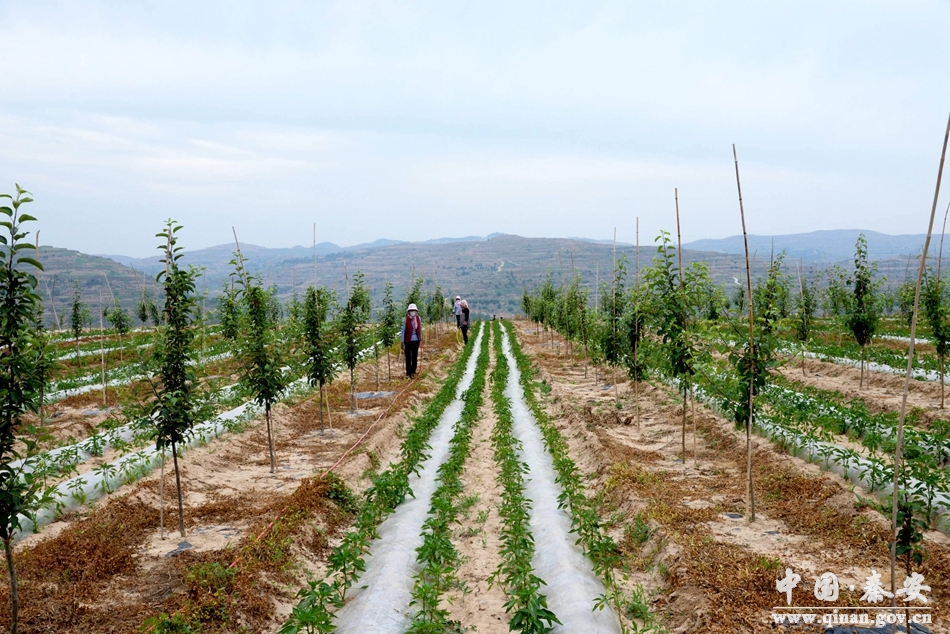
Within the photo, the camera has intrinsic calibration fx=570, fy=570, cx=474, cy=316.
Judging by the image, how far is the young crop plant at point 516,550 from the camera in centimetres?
507

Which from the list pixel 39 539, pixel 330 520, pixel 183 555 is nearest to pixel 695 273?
pixel 330 520

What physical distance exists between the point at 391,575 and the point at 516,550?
56.7 inches

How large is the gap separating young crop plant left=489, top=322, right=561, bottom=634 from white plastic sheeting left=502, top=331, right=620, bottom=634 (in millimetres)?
137

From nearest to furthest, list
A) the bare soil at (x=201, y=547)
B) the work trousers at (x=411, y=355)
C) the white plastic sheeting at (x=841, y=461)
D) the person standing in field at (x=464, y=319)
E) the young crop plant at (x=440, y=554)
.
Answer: the young crop plant at (x=440, y=554) < the bare soil at (x=201, y=547) < the white plastic sheeting at (x=841, y=461) < the work trousers at (x=411, y=355) < the person standing in field at (x=464, y=319)

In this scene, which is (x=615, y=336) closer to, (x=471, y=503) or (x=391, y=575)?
(x=471, y=503)

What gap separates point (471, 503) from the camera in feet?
29.3

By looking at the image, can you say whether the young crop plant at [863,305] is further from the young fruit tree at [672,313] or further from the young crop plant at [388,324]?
the young crop plant at [388,324]

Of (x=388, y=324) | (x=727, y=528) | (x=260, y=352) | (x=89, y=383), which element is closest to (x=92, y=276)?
(x=89, y=383)

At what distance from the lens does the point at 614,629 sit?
208 inches

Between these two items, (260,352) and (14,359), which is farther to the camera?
(260,352)

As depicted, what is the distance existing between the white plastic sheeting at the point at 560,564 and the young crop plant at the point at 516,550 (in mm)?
137

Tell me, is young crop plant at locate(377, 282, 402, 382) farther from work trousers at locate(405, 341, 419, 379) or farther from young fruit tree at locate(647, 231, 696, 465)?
young fruit tree at locate(647, 231, 696, 465)

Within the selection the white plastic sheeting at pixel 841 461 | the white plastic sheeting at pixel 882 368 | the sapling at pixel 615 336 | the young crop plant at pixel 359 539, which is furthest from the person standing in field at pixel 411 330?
the white plastic sheeting at pixel 882 368

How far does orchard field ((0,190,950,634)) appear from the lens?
5.27 m
